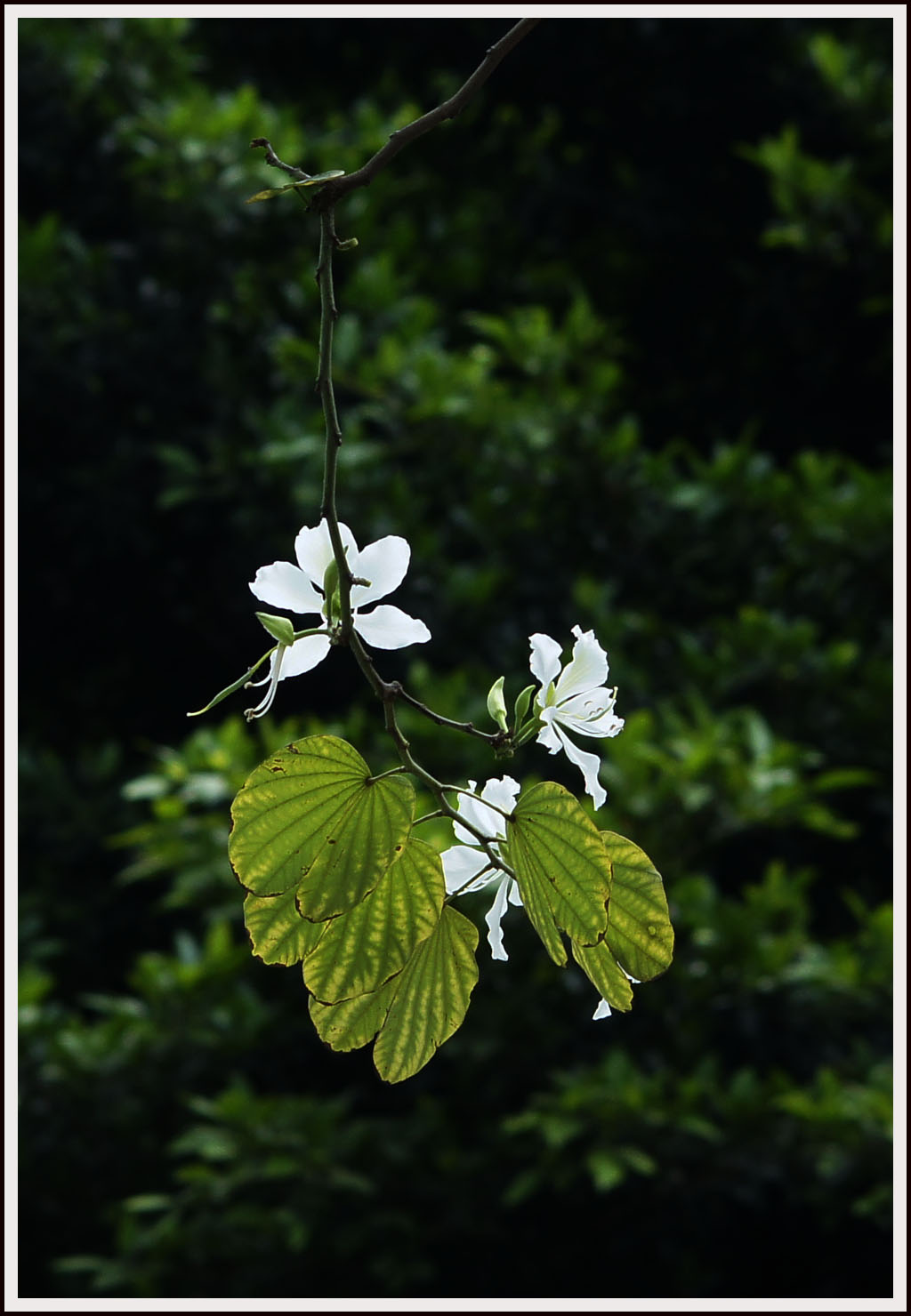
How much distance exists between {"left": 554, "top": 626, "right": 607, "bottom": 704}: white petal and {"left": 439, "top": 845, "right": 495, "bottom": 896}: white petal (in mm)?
43

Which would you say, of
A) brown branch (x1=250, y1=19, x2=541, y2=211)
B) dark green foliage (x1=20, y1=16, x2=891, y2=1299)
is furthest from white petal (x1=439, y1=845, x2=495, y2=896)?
dark green foliage (x1=20, y1=16, x2=891, y2=1299)

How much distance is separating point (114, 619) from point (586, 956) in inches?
78.3

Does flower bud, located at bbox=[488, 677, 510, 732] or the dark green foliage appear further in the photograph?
the dark green foliage

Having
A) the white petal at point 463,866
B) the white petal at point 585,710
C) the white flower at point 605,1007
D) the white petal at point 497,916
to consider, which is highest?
the white petal at point 585,710

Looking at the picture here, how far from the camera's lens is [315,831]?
1.00ft

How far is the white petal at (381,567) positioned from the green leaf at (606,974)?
0.30 ft

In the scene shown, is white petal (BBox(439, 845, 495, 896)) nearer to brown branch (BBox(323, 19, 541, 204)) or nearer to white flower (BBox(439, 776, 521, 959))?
white flower (BBox(439, 776, 521, 959))

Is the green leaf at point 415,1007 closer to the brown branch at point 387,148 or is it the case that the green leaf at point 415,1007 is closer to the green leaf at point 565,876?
the green leaf at point 565,876

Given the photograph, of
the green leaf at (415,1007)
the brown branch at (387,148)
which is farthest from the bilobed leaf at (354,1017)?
the brown branch at (387,148)

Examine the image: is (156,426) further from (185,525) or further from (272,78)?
(272,78)

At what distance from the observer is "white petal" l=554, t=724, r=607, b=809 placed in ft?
1.06

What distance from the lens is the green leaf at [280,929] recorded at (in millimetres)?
313

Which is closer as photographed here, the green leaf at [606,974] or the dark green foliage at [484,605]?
the green leaf at [606,974]

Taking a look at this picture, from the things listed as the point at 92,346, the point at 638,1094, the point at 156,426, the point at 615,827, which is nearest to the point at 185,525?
the point at 156,426
